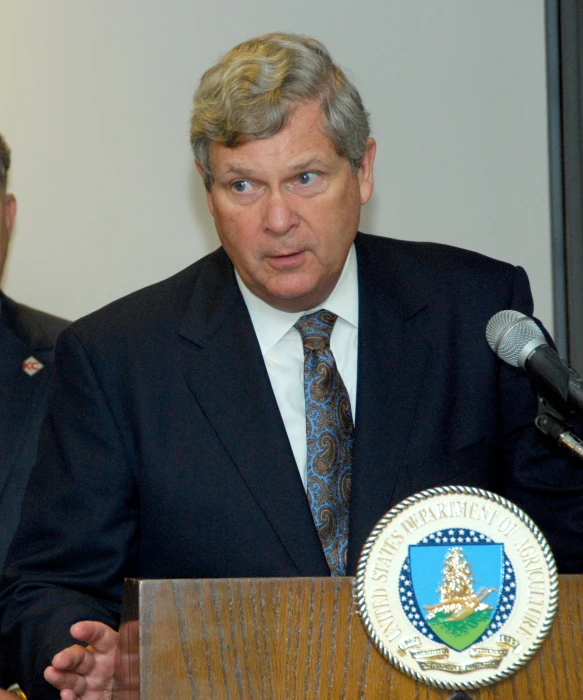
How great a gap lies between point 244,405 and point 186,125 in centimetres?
124

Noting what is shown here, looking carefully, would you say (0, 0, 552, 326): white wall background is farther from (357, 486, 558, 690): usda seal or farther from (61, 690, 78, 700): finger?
(357, 486, 558, 690): usda seal

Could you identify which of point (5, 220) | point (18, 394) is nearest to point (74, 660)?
point (18, 394)

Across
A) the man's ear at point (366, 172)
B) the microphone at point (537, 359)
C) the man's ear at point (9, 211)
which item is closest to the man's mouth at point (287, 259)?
the man's ear at point (366, 172)

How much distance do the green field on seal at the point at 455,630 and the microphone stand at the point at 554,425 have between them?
0.89ft

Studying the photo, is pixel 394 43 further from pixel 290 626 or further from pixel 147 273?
pixel 290 626

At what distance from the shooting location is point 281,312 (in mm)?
2256

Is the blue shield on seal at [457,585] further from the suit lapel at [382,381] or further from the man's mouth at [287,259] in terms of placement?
the man's mouth at [287,259]

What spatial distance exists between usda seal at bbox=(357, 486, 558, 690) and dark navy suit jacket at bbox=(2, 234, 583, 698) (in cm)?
66

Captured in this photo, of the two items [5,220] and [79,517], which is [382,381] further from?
[5,220]

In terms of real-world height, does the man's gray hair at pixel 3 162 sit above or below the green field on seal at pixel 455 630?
above

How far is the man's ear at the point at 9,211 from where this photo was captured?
115 inches

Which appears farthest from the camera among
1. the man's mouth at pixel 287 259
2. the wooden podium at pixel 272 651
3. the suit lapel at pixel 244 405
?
the man's mouth at pixel 287 259

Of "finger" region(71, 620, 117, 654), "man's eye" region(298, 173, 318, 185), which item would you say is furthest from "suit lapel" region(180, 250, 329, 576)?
"finger" region(71, 620, 117, 654)

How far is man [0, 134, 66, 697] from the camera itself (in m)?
2.86
